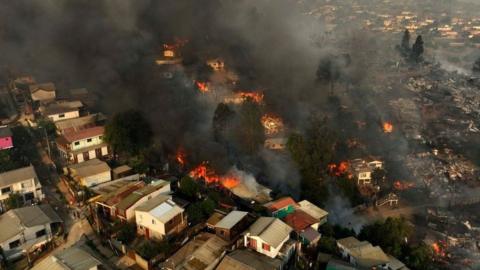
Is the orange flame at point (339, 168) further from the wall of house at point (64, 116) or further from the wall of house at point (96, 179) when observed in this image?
the wall of house at point (64, 116)

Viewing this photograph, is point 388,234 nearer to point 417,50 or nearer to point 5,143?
point 5,143

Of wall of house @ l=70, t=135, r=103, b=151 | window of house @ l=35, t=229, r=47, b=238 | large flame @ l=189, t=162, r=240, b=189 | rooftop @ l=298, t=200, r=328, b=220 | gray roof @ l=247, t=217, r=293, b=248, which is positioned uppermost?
wall of house @ l=70, t=135, r=103, b=151

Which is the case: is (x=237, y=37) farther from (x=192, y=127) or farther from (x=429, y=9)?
(x=429, y=9)

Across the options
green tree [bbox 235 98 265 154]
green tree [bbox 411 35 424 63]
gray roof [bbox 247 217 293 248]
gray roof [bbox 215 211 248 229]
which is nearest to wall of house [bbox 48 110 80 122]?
green tree [bbox 235 98 265 154]

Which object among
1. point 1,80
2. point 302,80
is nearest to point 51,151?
point 1,80

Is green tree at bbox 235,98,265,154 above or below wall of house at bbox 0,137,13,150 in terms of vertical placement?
below

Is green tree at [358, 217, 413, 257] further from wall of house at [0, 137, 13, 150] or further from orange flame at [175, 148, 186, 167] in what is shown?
wall of house at [0, 137, 13, 150]
